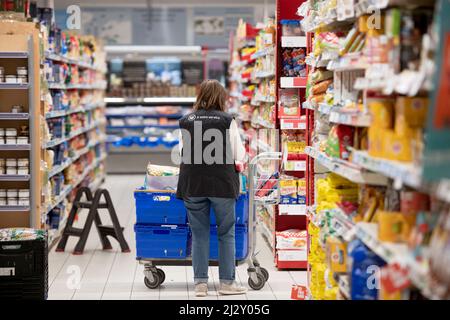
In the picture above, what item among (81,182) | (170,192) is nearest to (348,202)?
(170,192)

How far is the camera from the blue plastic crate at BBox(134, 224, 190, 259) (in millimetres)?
6700

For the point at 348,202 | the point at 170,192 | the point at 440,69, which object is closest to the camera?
the point at 440,69

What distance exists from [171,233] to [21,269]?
49.9 inches

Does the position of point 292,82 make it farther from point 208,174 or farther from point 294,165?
point 208,174

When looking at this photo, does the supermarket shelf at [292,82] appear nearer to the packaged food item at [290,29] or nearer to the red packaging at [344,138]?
the packaged food item at [290,29]

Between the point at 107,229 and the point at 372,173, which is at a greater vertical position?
the point at 372,173

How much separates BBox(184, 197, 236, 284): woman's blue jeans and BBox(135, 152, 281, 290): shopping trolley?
323 millimetres

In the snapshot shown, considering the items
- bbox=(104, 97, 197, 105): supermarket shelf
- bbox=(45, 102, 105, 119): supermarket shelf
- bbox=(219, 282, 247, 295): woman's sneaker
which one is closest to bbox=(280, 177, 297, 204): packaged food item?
bbox=(219, 282, 247, 295): woman's sneaker

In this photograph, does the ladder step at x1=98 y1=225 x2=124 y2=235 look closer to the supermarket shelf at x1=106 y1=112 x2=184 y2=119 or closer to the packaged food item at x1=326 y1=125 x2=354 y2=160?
the packaged food item at x1=326 y1=125 x2=354 y2=160

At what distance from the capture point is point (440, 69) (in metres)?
2.89

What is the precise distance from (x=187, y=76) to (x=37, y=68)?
10.1m

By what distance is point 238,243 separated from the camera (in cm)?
675

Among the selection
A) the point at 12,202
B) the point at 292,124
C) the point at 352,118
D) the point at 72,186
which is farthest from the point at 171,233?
the point at 72,186
